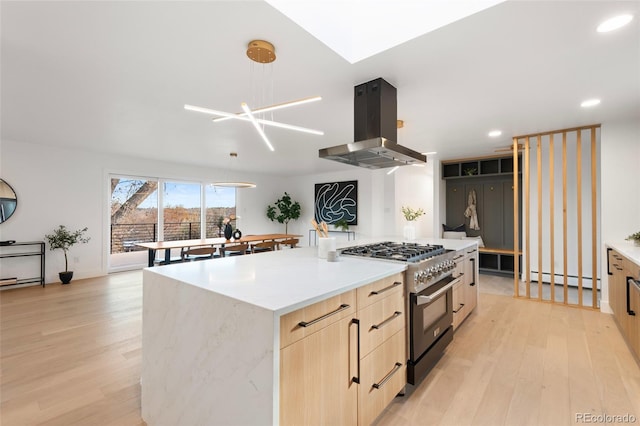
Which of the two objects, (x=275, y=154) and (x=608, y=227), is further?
(x=275, y=154)

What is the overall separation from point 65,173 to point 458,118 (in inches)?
258

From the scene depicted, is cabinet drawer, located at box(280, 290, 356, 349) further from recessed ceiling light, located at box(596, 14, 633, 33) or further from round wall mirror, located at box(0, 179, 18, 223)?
round wall mirror, located at box(0, 179, 18, 223)

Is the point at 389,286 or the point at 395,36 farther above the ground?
the point at 395,36

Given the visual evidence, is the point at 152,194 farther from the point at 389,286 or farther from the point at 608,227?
the point at 608,227

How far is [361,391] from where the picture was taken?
1489 mm

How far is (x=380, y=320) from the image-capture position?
1.66 m

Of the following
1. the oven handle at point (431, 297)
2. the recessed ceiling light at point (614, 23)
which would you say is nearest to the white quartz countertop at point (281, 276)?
the oven handle at point (431, 297)

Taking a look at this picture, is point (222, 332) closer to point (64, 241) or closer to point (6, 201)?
point (64, 241)

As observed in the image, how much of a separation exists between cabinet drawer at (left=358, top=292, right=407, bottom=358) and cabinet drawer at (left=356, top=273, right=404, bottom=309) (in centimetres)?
3

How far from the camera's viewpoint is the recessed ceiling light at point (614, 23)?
5.42ft

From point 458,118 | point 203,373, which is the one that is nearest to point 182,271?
point 203,373

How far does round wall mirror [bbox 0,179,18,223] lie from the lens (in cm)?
457

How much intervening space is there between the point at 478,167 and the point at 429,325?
480cm

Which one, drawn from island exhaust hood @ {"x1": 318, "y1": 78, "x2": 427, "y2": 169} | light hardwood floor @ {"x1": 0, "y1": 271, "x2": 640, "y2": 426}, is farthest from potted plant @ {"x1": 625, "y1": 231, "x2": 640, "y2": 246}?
island exhaust hood @ {"x1": 318, "y1": 78, "x2": 427, "y2": 169}
